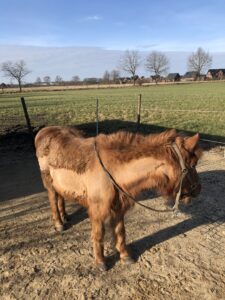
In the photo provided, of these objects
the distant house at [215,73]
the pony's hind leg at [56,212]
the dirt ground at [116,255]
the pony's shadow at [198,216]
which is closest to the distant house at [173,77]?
the distant house at [215,73]

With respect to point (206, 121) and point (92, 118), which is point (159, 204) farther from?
point (92, 118)

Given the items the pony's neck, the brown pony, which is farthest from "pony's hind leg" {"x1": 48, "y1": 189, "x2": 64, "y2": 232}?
the pony's neck

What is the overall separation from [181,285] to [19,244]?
7.58 ft

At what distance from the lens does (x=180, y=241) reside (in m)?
4.60

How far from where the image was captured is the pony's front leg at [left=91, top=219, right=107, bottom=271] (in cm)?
377

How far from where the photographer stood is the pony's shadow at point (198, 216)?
446 centimetres

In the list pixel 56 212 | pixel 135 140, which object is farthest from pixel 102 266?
pixel 135 140

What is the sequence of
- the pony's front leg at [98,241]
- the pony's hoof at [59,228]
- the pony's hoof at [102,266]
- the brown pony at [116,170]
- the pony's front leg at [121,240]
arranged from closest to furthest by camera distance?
the brown pony at [116,170]
the pony's front leg at [98,241]
the pony's hoof at [102,266]
the pony's front leg at [121,240]
the pony's hoof at [59,228]

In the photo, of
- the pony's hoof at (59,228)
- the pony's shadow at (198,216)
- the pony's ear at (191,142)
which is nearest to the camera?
the pony's ear at (191,142)

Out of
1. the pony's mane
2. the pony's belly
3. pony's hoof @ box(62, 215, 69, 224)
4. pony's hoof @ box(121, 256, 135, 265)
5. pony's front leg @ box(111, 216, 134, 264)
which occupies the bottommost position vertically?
pony's hoof @ box(62, 215, 69, 224)

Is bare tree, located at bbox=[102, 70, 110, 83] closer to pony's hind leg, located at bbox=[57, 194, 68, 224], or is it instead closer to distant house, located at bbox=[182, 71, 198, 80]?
distant house, located at bbox=[182, 71, 198, 80]

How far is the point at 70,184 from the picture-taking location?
401 centimetres

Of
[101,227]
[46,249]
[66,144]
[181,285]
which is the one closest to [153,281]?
[181,285]

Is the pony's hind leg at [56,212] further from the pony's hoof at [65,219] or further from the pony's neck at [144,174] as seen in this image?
the pony's neck at [144,174]
